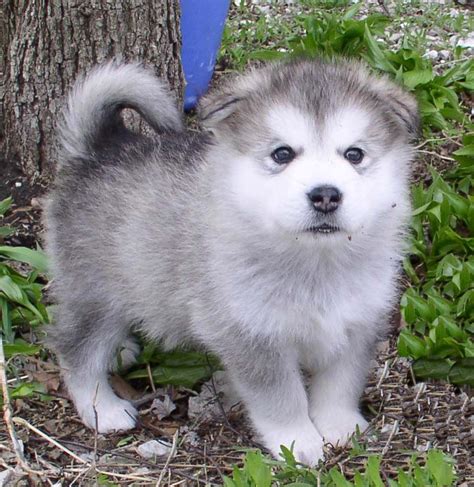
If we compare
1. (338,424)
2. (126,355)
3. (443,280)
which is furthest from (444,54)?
(338,424)

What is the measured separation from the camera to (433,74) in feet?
17.6

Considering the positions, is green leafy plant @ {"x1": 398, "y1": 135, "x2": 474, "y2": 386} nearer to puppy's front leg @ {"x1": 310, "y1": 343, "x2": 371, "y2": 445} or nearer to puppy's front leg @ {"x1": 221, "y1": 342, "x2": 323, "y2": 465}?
puppy's front leg @ {"x1": 310, "y1": 343, "x2": 371, "y2": 445}

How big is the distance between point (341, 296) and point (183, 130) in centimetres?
110

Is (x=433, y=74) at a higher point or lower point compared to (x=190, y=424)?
higher

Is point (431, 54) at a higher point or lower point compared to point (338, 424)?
higher

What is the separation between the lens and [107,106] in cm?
371

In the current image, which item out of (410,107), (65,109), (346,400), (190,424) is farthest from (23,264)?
(410,107)

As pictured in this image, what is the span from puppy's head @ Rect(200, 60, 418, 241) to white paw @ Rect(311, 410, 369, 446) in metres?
0.82

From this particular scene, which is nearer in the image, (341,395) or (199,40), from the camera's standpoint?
(341,395)

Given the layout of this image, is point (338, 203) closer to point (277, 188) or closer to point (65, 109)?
point (277, 188)

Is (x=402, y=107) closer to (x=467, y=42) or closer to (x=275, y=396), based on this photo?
(x=275, y=396)

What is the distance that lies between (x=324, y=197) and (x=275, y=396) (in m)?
0.85

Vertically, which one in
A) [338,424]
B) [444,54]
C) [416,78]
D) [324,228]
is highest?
[324,228]

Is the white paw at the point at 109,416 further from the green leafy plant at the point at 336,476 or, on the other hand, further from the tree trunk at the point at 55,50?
the tree trunk at the point at 55,50
